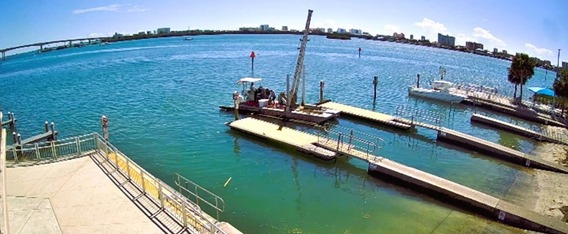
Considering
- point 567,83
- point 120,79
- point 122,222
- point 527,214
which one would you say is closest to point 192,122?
point 122,222

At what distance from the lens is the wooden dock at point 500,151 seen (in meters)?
22.4

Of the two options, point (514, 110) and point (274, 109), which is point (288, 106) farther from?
point (514, 110)

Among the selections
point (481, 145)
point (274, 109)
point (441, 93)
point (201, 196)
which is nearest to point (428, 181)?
point (481, 145)

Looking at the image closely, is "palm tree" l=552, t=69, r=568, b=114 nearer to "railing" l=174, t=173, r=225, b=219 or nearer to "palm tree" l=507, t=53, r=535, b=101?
"palm tree" l=507, t=53, r=535, b=101

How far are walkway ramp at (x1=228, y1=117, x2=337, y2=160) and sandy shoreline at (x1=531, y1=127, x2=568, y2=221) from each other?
1063 cm

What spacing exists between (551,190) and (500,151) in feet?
17.9

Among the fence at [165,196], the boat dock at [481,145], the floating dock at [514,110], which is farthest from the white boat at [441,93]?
the fence at [165,196]

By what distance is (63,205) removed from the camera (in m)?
12.5

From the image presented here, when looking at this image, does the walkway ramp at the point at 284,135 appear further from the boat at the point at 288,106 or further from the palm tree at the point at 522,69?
the palm tree at the point at 522,69

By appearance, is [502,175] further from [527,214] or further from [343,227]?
[343,227]

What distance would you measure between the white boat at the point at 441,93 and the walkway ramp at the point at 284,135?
2438 cm

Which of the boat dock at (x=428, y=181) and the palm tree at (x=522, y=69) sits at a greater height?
the palm tree at (x=522, y=69)

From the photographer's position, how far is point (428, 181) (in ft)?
62.0

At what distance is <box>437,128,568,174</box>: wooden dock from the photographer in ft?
73.5
